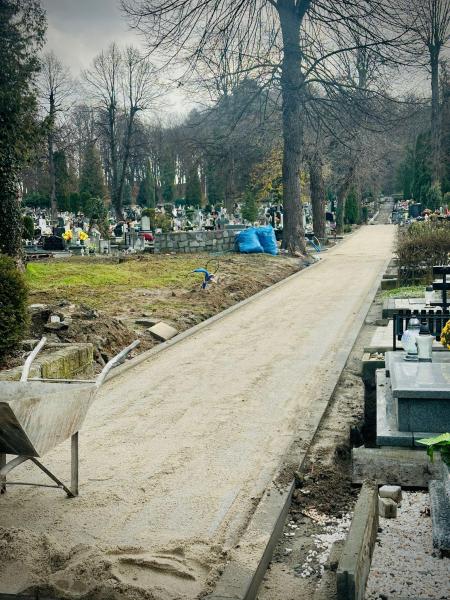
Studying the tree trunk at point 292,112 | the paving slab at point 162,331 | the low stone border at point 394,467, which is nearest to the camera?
the low stone border at point 394,467

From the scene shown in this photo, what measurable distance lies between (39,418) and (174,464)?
5.40ft

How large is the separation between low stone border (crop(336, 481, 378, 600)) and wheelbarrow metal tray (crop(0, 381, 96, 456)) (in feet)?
6.45

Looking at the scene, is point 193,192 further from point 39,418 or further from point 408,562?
point 408,562

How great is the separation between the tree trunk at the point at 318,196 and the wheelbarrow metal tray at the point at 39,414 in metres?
30.4

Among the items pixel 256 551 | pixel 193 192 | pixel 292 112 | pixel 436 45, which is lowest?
pixel 256 551

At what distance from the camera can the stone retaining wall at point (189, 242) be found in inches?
1170

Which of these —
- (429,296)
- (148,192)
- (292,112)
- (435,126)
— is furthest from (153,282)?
(148,192)

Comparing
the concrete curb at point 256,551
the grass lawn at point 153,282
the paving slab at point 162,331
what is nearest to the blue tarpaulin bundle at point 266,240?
the grass lawn at point 153,282

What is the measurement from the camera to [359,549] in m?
4.20

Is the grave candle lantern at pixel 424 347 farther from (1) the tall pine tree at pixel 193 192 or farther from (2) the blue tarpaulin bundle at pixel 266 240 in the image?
(1) the tall pine tree at pixel 193 192

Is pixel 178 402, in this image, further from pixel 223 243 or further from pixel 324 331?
pixel 223 243

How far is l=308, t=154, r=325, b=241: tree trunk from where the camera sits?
3675 centimetres

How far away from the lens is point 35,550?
14.9ft

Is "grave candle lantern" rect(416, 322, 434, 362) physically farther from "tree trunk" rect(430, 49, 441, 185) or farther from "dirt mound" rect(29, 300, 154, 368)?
"tree trunk" rect(430, 49, 441, 185)
